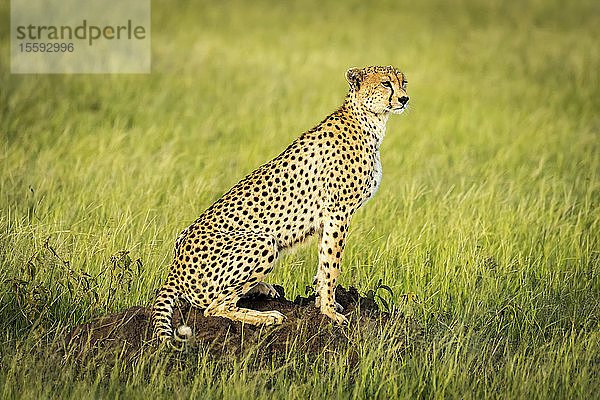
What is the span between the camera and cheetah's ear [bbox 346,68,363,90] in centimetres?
487

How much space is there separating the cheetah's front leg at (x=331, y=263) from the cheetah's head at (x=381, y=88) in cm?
66

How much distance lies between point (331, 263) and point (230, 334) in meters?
0.69

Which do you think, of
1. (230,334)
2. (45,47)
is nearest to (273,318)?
(230,334)

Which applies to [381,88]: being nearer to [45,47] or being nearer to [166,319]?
[166,319]

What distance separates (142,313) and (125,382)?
54 cm

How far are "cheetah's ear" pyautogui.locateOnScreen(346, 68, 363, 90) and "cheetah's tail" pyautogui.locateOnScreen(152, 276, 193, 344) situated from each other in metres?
1.52

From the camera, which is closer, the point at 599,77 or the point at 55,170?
the point at 55,170

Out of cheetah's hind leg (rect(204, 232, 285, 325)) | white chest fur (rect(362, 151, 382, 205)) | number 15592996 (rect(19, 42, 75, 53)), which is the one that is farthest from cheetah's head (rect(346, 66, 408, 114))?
number 15592996 (rect(19, 42, 75, 53))

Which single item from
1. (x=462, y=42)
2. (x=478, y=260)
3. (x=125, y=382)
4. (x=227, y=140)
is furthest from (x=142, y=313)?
(x=462, y=42)

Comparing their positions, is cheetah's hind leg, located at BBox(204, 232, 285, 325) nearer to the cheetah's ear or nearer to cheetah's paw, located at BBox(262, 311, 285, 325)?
cheetah's paw, located at BBox(262, 311, 285, 325)

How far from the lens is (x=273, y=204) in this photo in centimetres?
472

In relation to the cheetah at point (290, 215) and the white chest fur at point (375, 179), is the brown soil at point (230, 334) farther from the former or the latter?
the white chest fur at point (375, 179)

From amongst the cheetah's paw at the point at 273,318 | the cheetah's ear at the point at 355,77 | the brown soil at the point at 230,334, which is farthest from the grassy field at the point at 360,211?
the cheetah's ear at the point at 355,77

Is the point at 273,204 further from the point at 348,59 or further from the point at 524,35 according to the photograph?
the point at 524,35
